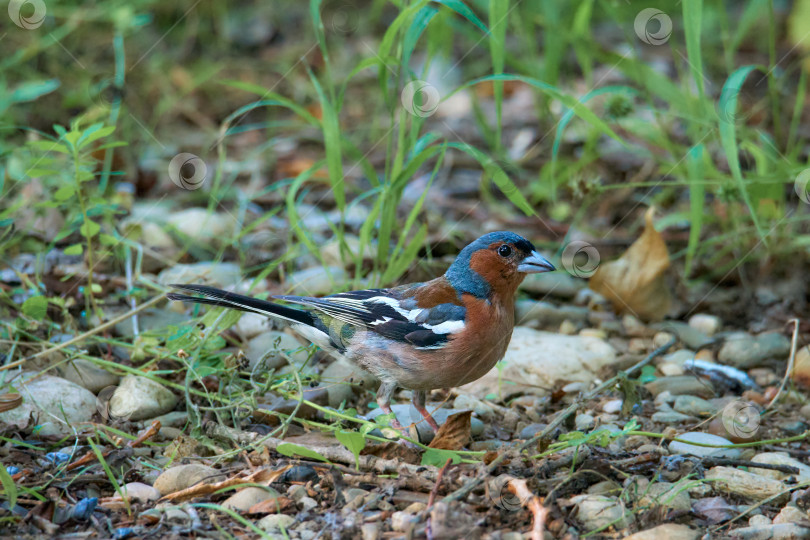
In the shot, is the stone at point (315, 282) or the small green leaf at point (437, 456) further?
the stone at point (315, 282)

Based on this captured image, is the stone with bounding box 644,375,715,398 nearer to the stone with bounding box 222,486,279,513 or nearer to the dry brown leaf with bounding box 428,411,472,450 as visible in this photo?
the dry brown leaf with bounding box 428,411,472,450

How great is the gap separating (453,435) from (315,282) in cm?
162

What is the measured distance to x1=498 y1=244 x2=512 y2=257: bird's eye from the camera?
3.68 metres

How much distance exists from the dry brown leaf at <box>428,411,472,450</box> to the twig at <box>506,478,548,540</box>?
373 mm

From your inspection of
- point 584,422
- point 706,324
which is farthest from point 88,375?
point 706,324

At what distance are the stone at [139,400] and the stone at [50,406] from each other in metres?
0.10

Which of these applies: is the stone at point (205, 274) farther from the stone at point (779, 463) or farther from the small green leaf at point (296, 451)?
the stone at point (779, 463)

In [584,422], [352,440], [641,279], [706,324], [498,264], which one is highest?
[498,264]

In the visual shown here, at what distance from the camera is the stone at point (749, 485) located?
3.09 metres

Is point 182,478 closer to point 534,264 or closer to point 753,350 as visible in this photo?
point 534,264

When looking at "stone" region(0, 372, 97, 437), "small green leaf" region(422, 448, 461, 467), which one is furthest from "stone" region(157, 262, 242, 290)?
"small green leaf" region(422, 448, 461, 467)

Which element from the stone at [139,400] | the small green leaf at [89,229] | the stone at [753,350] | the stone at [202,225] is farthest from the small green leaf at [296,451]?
the stone at [753,350]

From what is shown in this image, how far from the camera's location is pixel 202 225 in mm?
5062

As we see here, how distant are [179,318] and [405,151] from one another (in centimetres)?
143
